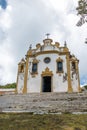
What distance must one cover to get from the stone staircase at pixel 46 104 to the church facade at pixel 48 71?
31.6 feet

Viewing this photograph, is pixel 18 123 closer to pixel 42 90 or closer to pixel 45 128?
pixel 45 128

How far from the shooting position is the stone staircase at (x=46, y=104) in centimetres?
1584

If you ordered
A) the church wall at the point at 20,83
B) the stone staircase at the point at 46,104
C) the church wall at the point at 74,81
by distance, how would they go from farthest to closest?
the church wall at the point at 20,83 < the church wall at the point at 74,81 < the stone staircase at the point at 46,104

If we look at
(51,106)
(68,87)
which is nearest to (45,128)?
(51,106)

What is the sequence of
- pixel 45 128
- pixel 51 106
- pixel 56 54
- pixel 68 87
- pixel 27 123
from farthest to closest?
pixel 56 54 < pixel 68 87 < pixel 51 106 < pixel 27 123 < pixel 45 128

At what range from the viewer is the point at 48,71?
31562 mm

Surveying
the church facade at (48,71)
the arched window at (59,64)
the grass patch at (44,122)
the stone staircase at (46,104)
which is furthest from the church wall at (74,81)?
the grass patch at (44,122)

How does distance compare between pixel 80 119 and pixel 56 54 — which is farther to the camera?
pixel 56 54

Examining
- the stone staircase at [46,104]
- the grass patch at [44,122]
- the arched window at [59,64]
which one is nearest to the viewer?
the grass patch at [44,122]

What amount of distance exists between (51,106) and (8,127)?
6.02 m

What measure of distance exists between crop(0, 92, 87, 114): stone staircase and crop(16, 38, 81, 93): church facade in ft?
31.6

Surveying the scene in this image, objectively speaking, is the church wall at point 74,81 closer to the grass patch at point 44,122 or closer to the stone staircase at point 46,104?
the stone staircase at point 46,104

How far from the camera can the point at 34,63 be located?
32.8 metres

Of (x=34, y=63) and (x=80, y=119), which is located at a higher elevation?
(x=34, y=63)
